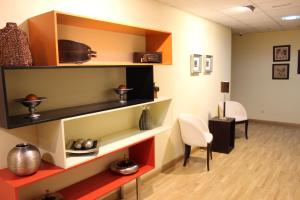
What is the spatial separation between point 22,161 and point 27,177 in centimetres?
12

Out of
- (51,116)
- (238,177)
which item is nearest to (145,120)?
(51,116)

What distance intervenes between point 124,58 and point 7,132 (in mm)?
1364

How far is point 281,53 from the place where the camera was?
610 cm

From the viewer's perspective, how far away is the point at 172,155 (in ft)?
12.4

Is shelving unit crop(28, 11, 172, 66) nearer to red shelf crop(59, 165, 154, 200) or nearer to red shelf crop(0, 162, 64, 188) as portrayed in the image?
red shelf crop(0, 162, 64, 188)

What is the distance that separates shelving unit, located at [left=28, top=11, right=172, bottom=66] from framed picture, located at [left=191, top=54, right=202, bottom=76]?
125 cm

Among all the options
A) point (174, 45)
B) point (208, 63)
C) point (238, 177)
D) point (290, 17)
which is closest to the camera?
point (238, 177)

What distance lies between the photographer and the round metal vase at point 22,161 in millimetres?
1618

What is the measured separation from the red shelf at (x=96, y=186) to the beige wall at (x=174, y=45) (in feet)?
2.05

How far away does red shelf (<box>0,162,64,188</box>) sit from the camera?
1592 millimetres

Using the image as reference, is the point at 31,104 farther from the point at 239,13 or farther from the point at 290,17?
the point at 290,17

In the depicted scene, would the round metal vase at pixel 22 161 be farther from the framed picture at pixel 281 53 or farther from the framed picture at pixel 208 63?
the framed picture at pixel 281 53

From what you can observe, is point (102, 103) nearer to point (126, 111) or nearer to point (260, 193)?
point (126, 111)

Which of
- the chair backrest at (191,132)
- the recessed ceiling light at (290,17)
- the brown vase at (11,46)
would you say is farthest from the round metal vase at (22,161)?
the recessed ceiling light at (290,17)
